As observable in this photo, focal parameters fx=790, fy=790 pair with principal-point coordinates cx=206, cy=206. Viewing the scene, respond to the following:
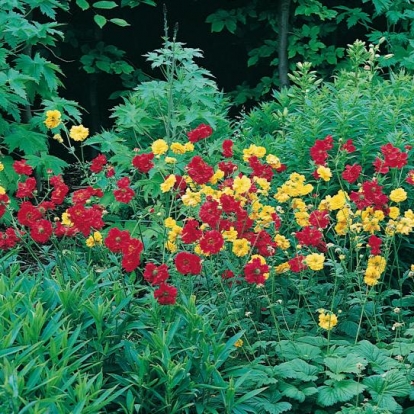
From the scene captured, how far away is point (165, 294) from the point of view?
9.18 feet

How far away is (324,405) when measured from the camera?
2.88 m

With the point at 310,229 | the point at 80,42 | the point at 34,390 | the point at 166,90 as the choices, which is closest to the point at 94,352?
the point at 34,390

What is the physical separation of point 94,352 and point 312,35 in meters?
4.34

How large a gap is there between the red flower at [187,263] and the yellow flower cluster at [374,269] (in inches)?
28.5

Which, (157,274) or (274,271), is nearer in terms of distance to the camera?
(157,274)

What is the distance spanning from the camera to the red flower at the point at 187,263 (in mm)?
2848

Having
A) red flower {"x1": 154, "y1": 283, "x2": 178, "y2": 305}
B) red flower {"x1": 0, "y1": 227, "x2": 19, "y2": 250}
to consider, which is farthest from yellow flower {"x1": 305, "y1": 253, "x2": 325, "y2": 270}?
red flower {"x1": 0, "y1": 227, "x2": 19, "y2": 250}

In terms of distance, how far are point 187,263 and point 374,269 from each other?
80 centimetres

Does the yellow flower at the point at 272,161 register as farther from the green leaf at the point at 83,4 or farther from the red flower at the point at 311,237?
the green leaf at the point at 83,4

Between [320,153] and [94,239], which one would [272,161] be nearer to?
[320,153]

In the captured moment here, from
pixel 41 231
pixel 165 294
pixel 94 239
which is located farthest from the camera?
pixel 94 239

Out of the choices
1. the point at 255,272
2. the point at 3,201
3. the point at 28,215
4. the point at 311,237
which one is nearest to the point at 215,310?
the point at 255,272

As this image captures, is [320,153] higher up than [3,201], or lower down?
higher up

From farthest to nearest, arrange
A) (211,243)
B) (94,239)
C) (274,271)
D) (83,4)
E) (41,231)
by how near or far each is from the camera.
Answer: (83,4) < (274,271) < (94,239) < (41,231) < (211,243)
